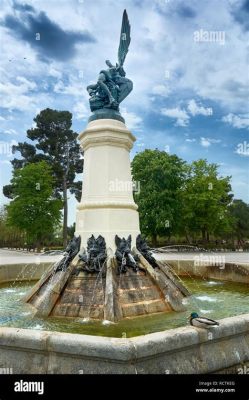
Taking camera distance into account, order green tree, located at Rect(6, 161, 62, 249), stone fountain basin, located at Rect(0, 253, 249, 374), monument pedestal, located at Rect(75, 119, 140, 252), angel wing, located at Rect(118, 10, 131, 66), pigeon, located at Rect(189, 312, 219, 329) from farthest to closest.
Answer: green tree, located at Rect(6, 161, 62, 249)
angel wing, located at Rect(118, 10, 131, 66)
monument pedestal, located at Rect(75, 119, 140, 252)
pigeon, located at Rect(189, 312, 219, 329)
stone fountain basin, located at Rect(0, 253, 249, 374)

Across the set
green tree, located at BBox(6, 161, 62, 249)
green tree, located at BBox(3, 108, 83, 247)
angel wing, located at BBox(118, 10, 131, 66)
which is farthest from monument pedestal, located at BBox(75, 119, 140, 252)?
green tree, located at BBox(3, 108, 83, 247)

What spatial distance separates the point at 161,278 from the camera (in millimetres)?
9203

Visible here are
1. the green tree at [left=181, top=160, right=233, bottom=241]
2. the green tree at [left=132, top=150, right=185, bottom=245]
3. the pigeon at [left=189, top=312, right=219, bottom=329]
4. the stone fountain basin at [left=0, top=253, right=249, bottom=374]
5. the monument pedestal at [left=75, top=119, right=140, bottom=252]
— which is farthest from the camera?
the green tree at [left=181, top=160, right=233, bottom=241]

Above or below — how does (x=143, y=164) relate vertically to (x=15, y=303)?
above

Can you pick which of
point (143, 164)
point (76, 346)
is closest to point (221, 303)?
point (76, 346)

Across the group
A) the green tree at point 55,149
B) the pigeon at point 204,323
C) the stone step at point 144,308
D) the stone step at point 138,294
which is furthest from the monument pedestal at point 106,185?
the green tree at point 55,149

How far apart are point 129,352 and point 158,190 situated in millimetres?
33575

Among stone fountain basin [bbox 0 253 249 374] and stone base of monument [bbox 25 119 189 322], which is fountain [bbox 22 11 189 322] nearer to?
stone base of monument [bbox 25 119 189 322]

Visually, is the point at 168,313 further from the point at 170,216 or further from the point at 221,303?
the point at 170,216

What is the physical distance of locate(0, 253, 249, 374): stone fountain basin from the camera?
457cm

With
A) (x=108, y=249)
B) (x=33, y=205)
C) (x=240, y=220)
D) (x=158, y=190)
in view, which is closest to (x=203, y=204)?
(x=158, y=190)

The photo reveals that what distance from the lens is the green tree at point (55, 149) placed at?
4491cm

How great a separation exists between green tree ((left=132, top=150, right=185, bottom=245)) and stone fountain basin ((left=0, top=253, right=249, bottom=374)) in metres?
29.7

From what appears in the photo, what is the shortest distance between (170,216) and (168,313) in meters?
28.2
